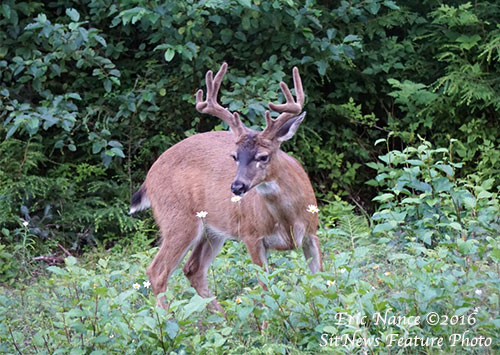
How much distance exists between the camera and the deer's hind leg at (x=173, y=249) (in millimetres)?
5820

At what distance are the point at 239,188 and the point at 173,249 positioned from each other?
0.93 meters

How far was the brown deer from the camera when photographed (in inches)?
211

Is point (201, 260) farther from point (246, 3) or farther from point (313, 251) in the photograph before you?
point (246, 3)

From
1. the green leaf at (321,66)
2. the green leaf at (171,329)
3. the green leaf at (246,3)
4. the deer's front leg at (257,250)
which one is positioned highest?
the green leaf at (246,3)

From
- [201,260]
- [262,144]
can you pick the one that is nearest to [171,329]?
[262,144]

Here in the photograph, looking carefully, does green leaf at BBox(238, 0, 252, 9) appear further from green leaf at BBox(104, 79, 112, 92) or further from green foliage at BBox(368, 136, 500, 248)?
green foliage at BBox(368, 136, 500, 248)

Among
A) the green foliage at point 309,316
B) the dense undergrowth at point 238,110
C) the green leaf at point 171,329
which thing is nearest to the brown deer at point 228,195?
the dense undergrowth at point 238,110

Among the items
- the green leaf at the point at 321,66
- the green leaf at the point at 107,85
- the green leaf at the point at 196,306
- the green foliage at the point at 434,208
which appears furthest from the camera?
the green leaf at the point at 321,66

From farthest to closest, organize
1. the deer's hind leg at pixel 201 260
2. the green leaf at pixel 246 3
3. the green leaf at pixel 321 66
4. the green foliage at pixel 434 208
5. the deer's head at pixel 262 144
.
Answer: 1. the green leaf at pixel 321 66
2. the green leaf at pixel 246 3
3. the deer's hind leg at pixel 201 260
4. the green foliage at pixel 434 208
5. the deer's head at pixel 262 144

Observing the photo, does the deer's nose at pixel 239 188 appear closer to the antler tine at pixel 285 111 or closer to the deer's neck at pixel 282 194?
the deer's neck at pixel 282 194

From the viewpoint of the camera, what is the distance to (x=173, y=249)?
229 inches

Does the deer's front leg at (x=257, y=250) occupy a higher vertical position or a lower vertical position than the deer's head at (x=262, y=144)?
lower


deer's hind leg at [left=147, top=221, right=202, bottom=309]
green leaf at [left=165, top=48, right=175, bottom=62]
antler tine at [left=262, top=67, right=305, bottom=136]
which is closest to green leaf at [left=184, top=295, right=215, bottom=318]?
antler tine at [left=262, top=67, right=305, bottom=136]

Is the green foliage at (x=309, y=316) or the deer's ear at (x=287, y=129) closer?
the green foliage at (x=309, y=316)
